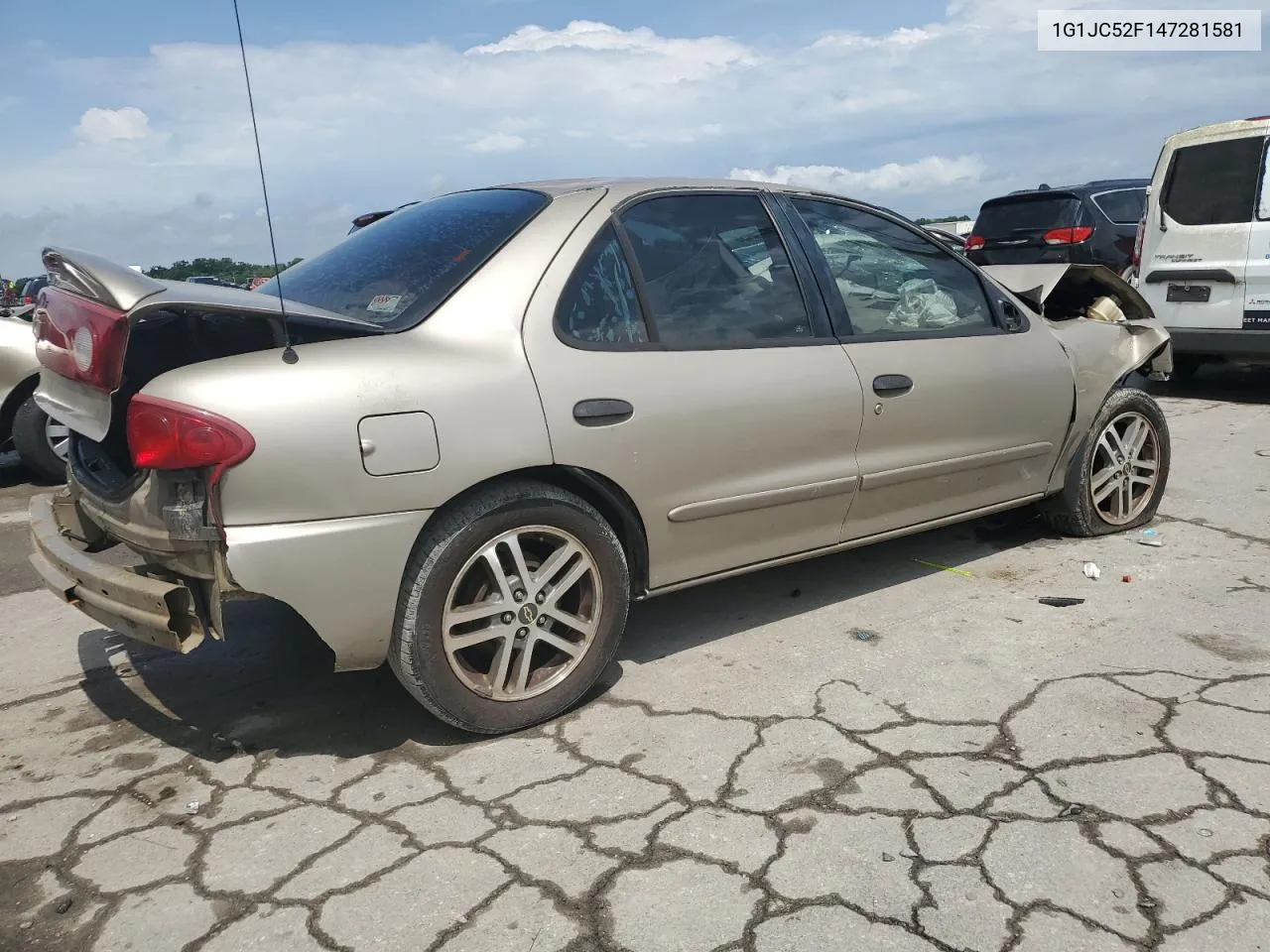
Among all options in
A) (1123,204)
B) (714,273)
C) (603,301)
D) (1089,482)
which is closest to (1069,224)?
(1123,204)

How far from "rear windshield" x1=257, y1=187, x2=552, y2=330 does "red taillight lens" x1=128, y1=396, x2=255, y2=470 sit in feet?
1.88

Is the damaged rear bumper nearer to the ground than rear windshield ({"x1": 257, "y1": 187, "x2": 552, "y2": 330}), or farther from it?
nearer to the ground

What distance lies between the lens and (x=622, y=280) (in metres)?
3.21

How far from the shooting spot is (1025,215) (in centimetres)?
1106

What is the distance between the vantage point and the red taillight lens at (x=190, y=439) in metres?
2.50

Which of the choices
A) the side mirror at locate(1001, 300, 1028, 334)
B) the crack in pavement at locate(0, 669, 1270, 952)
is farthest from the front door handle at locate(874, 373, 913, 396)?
the crack in pavement at locate(0, 669, 1270, 952)

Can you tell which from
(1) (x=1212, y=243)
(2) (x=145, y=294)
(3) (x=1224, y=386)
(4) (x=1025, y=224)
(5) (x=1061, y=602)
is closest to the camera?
(2) (x=145, y=294)

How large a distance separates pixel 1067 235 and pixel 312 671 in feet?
31.6

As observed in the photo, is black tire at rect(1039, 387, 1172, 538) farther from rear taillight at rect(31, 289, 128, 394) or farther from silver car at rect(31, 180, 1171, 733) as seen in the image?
rear taillight at rect(31, 289, 128, 394)

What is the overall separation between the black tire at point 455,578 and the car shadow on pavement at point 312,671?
179mm

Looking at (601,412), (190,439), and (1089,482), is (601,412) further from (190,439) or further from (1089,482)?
(1089,482)

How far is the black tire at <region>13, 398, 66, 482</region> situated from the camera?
6.80 meters

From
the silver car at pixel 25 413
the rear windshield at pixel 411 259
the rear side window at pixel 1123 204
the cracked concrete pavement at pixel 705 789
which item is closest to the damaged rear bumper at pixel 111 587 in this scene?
the cracked concrete pavement at pixel 705 789

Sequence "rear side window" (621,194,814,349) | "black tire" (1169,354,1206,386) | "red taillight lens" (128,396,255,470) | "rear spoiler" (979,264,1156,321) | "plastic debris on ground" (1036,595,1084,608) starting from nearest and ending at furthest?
"red taillight lens" (128,396,255,470), "rear side window" (621,194,814,349), "plastic debris on ground" (1036,595,1084,608), "rear spoiler" (979,264,1156,321), "black tire" (1169,354,1206,386)
